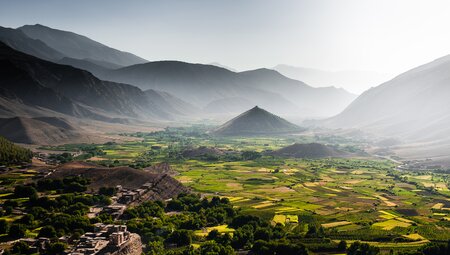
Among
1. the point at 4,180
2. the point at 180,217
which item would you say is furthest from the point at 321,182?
the point at 4,180

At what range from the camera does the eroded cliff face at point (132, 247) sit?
58.6 metres

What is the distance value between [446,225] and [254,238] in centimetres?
4380

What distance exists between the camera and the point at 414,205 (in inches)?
4193

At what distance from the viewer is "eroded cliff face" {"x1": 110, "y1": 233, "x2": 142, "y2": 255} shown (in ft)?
192

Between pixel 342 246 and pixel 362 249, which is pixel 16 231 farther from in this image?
pixel 362 249

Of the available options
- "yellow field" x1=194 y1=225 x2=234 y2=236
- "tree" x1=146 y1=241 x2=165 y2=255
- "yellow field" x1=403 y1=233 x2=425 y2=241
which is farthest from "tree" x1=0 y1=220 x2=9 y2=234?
"yellow field" x1=403 y1=233 x2=425 y2=241

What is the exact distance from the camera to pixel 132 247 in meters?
61.4

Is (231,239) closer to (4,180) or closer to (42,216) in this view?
(42,216)

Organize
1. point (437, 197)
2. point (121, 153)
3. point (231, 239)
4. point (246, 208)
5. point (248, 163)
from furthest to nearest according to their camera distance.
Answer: point (121, 153), point (248, 163), point (437, 197), point (246, 208), point (231, 239)

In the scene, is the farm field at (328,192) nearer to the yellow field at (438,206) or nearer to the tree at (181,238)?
the yellow field at (438,206)

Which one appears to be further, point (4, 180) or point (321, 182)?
point (321, 182)

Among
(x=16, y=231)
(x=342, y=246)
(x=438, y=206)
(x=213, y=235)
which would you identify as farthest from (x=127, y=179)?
(x=438, y=206)

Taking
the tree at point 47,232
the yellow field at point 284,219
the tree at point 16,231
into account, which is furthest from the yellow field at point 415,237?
the tree at point 16,231

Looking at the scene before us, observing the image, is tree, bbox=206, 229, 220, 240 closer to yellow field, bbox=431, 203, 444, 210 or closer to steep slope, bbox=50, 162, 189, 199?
steep slope, bbox=50, 162, 189, 199
